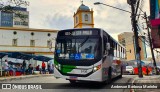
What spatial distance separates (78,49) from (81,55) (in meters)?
0.35

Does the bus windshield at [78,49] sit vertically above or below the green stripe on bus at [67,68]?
above

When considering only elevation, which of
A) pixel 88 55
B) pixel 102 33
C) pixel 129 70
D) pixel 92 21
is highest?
pixel 92 21

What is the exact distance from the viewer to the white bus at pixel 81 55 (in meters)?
14.8

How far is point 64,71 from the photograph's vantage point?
598 inches

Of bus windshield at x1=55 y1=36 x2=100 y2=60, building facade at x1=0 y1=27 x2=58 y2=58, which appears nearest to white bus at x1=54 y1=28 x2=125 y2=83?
bus windshield at x1=55 y1=36 x2=100 y2=60

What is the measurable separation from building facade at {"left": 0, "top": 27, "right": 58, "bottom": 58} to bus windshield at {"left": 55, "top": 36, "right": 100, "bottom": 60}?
52.1 m

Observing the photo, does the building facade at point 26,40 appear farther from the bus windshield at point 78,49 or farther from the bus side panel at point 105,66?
the bus windshield at point 78,49

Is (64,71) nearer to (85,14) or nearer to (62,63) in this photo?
(62,63)

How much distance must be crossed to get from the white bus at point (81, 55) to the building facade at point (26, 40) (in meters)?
52.1

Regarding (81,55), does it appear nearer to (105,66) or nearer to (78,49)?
(78,49)

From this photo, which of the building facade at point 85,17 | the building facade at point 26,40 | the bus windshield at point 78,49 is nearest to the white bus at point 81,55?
the bus windshield at point 78,49

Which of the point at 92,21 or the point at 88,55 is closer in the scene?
the point at 88,55

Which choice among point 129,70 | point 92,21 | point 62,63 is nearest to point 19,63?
point 129,70

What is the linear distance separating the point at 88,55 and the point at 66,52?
119 cm
